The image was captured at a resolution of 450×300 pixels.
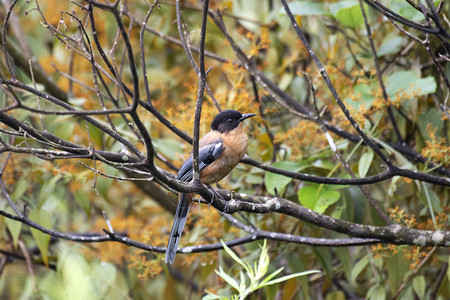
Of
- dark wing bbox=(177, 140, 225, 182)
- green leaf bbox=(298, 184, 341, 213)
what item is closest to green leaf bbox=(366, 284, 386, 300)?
green leaf bbox=(298, 184, 341, 213)

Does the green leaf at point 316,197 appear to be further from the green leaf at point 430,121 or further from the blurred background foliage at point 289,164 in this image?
the green leaf at point 430,121

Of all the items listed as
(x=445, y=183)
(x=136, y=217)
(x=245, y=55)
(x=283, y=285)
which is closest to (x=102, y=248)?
(x=136, y=217)

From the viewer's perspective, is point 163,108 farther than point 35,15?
No

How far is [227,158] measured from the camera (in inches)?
129

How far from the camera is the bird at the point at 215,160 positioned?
128 inches

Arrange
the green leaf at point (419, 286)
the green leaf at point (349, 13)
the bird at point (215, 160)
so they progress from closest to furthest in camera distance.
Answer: the green leaf at point (419, 286)
the bird at point (215, 160)
the green leaf at point (349, 13)

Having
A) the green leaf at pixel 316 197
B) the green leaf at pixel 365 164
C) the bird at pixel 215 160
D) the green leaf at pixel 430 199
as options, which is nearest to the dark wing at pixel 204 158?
the bird at pixel 215 160

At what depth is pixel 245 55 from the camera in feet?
12.4

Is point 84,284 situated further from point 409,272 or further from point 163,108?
point 163,108

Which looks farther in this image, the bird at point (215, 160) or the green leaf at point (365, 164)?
the bird at point (215, 160)

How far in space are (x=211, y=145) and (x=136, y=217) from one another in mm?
2165

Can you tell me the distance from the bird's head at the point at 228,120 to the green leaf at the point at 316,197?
0.61 m

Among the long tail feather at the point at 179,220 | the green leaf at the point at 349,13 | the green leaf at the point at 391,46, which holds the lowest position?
the long tail feather at the point at 179,220

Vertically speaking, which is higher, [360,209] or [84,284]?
[360,209]
